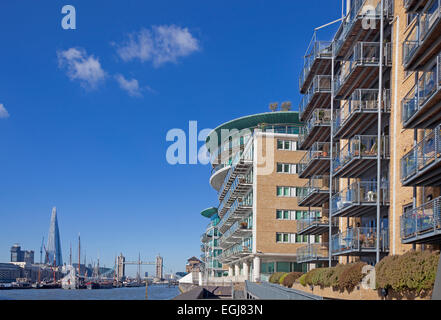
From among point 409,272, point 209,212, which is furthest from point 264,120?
point 409,272

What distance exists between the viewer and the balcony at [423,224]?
786 inches

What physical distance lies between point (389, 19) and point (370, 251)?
1295 cm

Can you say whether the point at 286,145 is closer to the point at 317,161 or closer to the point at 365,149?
the point at 317,161

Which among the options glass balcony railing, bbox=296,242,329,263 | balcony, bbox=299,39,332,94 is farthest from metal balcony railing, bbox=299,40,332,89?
glass balcony railing, bbox=296,242,329,263

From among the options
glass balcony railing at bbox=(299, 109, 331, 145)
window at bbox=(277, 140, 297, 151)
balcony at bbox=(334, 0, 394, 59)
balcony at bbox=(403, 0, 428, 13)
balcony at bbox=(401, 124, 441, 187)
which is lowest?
balcony at bbox=(401, 124, 441, 187)

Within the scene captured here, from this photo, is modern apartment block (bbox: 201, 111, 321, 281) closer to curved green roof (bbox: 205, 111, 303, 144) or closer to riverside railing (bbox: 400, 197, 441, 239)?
curved green roof (bbox: 205, 111, 303, 144)

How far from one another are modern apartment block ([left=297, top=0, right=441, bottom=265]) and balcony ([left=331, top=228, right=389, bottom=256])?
2.5 inches

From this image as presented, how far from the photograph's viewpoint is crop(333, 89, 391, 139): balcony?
103ft

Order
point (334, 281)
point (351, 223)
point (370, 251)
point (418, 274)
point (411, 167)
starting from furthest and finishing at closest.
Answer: point (351, 223)
point (370, 251)
point (334, 281)
point (411, 167)
point (418, 274)

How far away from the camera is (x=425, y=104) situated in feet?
70.6
